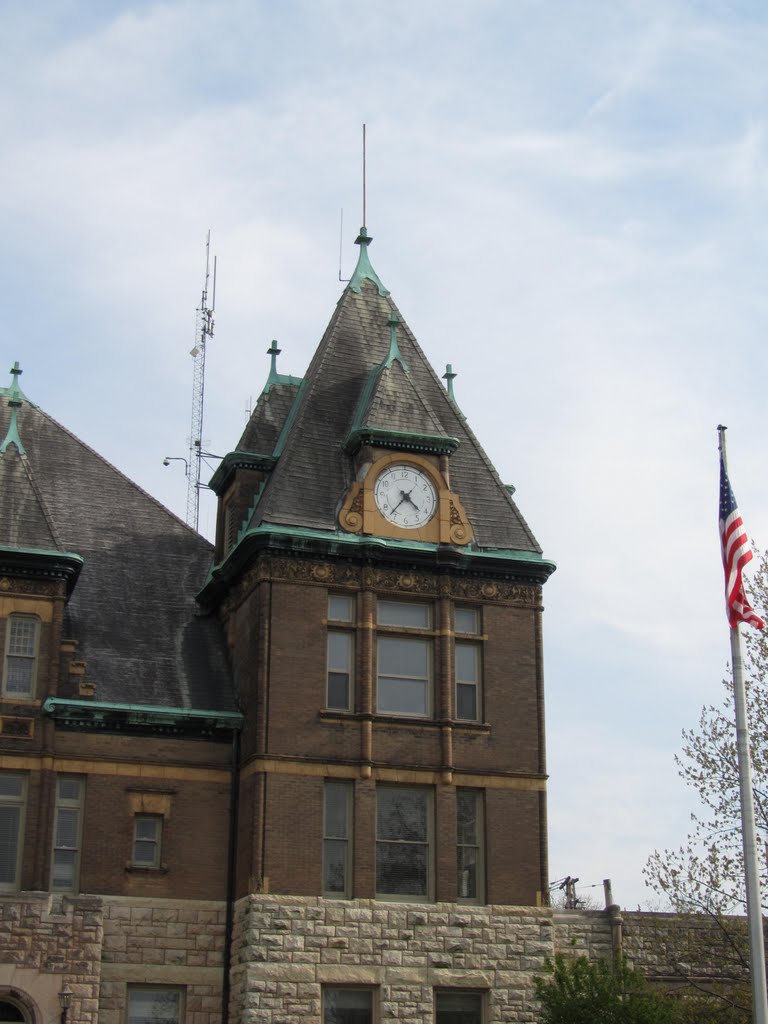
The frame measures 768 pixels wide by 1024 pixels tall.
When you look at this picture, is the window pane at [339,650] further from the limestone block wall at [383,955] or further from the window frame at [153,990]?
the window frame at [153,990]

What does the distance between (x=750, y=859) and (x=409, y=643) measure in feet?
30.6

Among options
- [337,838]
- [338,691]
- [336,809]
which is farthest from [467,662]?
[337,838]

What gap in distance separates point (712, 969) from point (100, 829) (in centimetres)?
1327

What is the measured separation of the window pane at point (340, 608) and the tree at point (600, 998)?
7.85 meters

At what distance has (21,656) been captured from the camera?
30406mm

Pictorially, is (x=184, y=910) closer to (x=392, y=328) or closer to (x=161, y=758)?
(x=161, y=758)

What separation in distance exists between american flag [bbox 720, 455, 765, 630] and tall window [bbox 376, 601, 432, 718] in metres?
7.28

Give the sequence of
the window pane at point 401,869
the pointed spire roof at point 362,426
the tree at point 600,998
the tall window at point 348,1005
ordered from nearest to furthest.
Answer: the tree at point 600,998 → the tall window at point 348,1005 → the window pane at point 401,869 → the pointed spire roof at point 362,426

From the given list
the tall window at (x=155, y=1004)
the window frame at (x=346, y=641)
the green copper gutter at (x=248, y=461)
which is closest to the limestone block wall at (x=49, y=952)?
the tall window at (x=155, y=1004)

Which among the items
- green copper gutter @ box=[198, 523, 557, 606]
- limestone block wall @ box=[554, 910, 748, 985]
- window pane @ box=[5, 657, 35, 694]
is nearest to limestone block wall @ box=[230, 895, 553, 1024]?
limestone block wall @ box=[554, 910, 748, 985]

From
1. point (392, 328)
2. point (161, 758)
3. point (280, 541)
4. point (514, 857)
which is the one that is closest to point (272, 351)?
point (392, 328)

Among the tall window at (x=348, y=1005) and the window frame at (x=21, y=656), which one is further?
the window frame at (x=21, y=656)

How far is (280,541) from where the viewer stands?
31.4m

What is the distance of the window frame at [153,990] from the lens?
2902 centimetres
